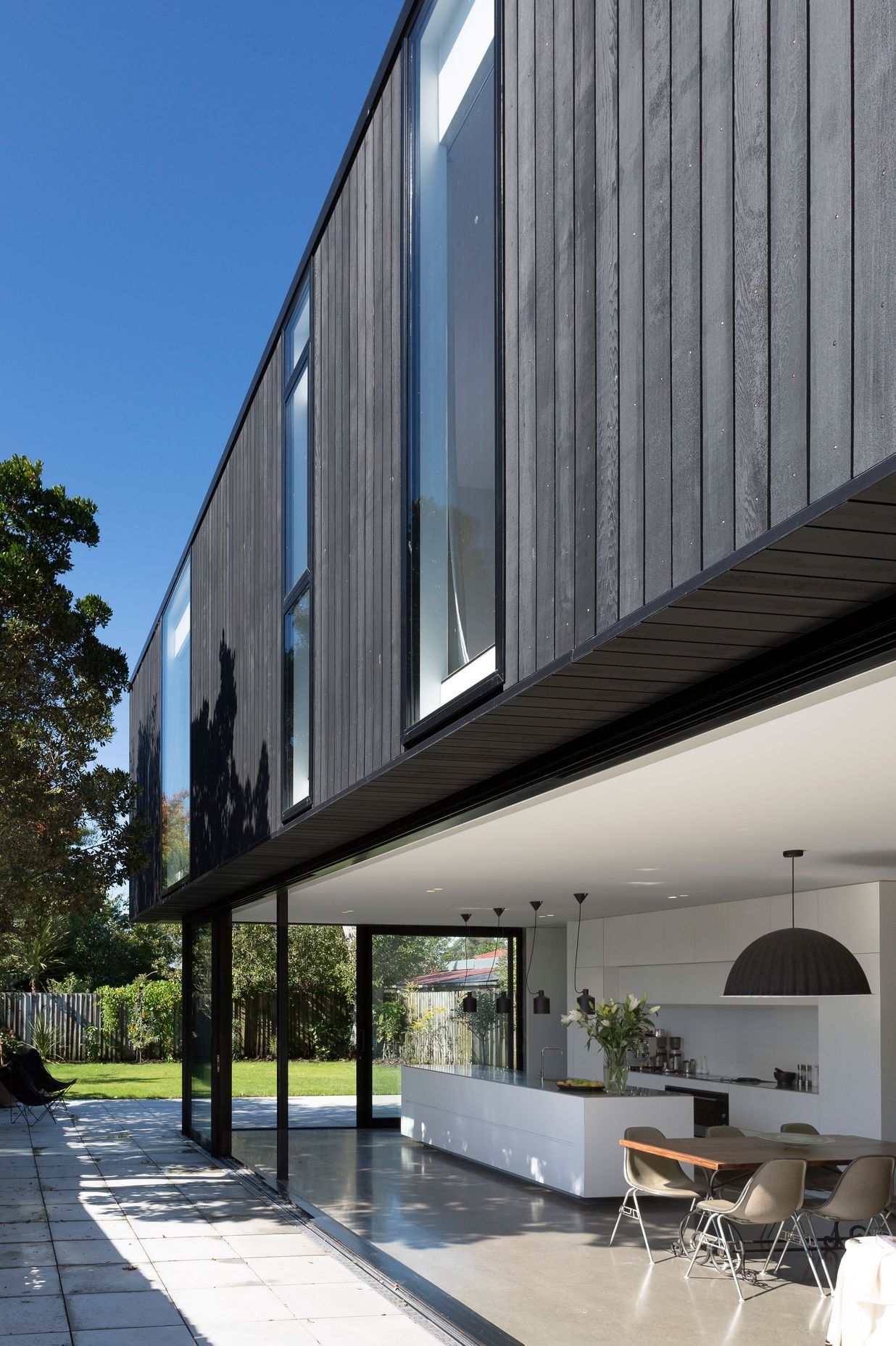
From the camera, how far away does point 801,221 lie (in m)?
2.41

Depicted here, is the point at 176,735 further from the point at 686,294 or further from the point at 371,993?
the point at 686,294

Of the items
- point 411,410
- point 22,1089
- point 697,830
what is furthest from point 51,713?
point 411,410

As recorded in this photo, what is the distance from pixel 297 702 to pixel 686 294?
4.99 meters

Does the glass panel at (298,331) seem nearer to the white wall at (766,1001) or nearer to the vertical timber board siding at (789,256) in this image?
the vertical timber board siding at (789,256)

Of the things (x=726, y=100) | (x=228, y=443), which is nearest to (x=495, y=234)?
(x=726, y=100)

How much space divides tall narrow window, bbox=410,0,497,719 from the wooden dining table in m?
4.40

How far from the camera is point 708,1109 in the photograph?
1269 cm

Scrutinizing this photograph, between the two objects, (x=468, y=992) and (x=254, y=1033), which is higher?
(x=468, y=992)

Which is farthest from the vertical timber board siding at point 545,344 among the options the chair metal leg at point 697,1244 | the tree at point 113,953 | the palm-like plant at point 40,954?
the tree at point 113,953

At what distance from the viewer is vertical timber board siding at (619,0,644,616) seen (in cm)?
305

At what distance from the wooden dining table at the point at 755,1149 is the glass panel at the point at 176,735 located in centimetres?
538

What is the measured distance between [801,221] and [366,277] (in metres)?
3.85

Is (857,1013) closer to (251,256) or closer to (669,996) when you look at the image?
(669,996)

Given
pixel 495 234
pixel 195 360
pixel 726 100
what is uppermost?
pixel 195 360
